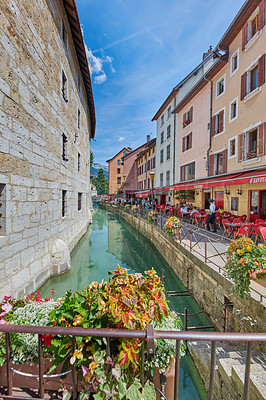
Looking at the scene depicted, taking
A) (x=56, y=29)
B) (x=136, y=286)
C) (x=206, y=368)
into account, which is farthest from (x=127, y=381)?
(x=56, y=29)

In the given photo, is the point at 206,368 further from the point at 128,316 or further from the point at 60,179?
the point at 60,179

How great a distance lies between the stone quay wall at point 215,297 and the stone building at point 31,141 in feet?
15.5

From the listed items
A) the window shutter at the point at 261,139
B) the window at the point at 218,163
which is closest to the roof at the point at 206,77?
the window at the point at 218,163

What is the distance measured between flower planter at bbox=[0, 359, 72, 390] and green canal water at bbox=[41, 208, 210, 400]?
115 inches

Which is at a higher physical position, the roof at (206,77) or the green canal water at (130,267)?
the roof at (206,77)

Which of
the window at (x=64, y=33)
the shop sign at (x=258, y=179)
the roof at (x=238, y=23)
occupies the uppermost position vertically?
the roof at (x=238, y=23)

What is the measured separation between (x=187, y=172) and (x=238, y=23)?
1053 centimetres

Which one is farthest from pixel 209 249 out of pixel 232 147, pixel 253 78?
pixel 253 78

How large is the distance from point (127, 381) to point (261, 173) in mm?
7894

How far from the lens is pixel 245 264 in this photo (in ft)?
11.4

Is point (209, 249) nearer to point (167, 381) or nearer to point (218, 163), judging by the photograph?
point (167, 381)

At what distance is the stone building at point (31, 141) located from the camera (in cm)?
398

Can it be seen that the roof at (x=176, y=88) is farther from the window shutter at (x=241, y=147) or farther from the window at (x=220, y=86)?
the window shutter at (x=241, y=147)

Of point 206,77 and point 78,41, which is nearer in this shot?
point 78,41
